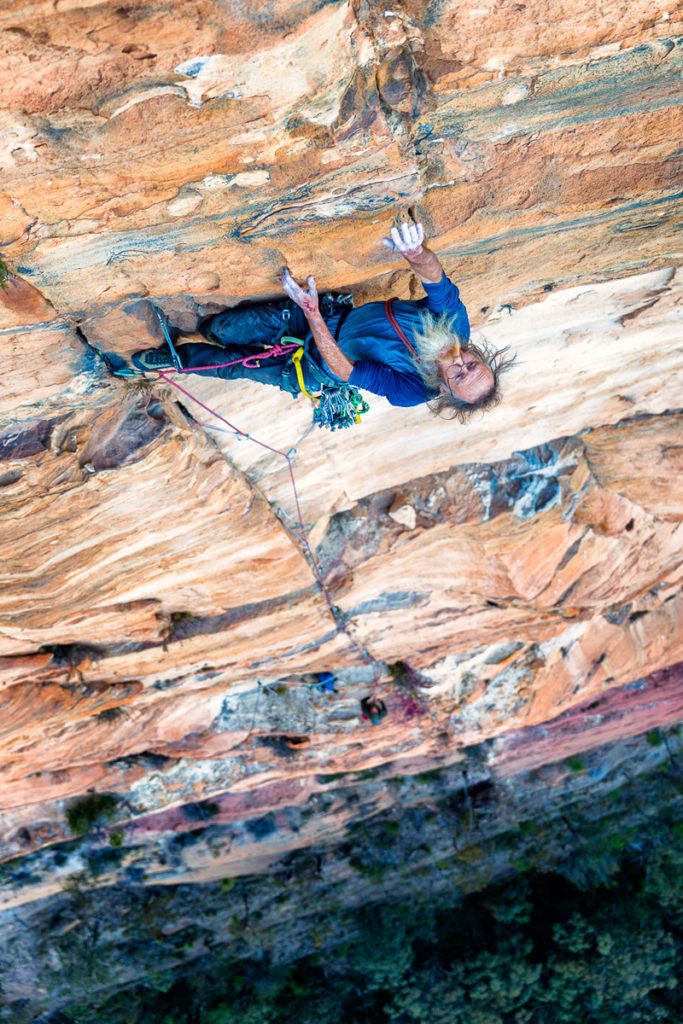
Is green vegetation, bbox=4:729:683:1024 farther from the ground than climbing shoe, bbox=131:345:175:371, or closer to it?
closer to it

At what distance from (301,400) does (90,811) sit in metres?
7.12

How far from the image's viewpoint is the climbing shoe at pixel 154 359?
11.6 ft

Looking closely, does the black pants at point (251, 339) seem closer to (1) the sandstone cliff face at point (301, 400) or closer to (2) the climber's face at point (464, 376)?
(1) the sandstone cliff face at point (301, 400)

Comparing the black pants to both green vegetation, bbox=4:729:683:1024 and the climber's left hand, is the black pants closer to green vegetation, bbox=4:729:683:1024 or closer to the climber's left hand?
the climber's left hand

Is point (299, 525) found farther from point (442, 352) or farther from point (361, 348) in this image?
point (442, 352)

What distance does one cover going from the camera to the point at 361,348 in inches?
141

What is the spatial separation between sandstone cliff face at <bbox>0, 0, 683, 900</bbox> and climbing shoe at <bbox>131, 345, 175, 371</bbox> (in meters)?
0.13

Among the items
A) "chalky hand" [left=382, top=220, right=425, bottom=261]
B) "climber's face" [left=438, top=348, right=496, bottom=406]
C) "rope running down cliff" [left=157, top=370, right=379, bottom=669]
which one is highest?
"chalky hand" [left=382, top=220, right=425, bottom=261]

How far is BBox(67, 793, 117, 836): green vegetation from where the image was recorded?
882 centimetres

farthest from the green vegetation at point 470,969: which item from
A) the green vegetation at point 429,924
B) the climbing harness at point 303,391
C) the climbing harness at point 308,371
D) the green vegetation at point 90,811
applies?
the climbing harness at point 308,371

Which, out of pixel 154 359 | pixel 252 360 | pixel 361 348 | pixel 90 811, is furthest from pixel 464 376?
pixel 90 811

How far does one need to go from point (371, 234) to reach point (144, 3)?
1318 millimetres

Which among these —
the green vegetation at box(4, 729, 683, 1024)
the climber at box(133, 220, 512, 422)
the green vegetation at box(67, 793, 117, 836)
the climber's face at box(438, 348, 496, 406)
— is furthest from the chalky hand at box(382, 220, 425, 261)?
the green vegetation at box(4, 729, 683, 1024)

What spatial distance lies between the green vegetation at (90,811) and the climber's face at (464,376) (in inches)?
302
